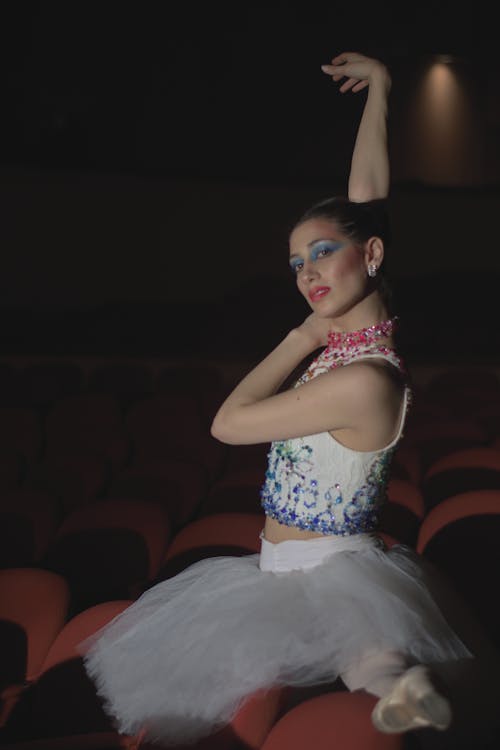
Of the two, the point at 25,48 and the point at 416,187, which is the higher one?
the point at 25,48

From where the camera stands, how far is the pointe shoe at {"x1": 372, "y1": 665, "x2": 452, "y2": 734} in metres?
0.71

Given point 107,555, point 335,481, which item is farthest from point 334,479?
point 107,555

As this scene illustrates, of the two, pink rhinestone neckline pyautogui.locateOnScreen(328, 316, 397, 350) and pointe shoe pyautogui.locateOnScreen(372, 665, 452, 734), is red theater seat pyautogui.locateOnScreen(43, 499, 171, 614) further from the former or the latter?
pointe shoe pyautogui.locateOnScreen(372, 665, 452, 734)

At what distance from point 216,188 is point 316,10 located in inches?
58.7

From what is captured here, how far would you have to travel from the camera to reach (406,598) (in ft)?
3.44

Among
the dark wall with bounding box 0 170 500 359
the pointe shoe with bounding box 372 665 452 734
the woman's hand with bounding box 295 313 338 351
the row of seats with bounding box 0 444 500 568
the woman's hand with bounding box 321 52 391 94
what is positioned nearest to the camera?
the pointe shoe with bounding box 372 665 452 734

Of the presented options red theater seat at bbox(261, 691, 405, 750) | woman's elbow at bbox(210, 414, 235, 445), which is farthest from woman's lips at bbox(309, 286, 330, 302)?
red theater seat at bbox(261, 691, 405, 750)

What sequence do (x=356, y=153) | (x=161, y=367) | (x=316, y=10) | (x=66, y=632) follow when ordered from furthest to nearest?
(x=316, y=10) < (x=161, y=367) < (x=356, y=153) < (x=66, y=632)

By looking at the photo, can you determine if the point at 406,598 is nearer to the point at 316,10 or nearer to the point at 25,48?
the point at 316,10

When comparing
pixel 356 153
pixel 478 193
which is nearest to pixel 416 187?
pixel 478 193

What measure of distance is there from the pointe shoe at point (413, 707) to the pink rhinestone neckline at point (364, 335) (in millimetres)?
569

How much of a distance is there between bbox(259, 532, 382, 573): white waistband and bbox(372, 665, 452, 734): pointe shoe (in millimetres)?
414

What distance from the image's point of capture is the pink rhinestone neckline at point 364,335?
3.90 ft

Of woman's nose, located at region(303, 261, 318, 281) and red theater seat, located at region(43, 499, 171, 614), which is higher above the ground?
woman's nose, located at region(303, 261, 318, 281)
